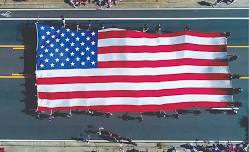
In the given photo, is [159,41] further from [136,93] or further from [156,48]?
[136,93]

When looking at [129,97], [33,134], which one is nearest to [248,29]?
[129,97]

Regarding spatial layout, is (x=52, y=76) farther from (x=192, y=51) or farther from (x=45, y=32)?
(x=192, y=51)

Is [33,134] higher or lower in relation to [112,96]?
lower

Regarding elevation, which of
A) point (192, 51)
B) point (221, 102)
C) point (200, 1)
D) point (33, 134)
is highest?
point (200, 1)

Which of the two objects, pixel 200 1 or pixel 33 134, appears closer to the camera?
pixel 33 134

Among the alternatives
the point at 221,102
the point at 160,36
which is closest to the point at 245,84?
the point at 221,102

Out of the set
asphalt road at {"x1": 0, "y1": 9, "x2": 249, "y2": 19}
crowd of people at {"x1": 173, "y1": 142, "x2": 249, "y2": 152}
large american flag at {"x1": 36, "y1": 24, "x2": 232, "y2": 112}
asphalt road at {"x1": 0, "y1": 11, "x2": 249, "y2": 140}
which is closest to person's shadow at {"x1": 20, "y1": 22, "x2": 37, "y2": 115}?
asphalt road at {"x1": 0, "y1": 11, "x2": 249, "y2": 140}

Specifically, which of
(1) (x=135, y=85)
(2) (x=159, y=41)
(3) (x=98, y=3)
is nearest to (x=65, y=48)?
(3) (x=98, y=3)

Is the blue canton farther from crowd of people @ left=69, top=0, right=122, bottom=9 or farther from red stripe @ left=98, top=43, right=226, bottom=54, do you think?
crowd of people @ left=69, top=0, right=122, bottom=9
